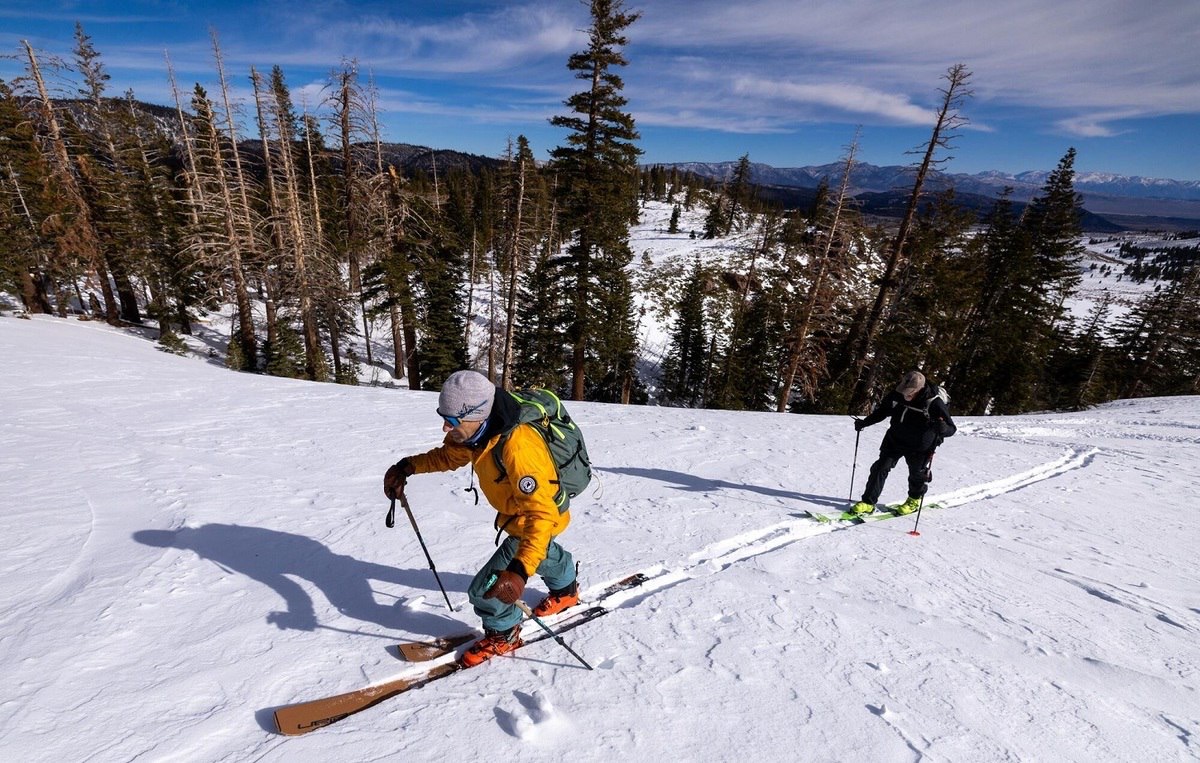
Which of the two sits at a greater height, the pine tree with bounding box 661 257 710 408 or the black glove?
the black glove

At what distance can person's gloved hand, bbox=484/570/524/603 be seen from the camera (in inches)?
120

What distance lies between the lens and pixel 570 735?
297 cm

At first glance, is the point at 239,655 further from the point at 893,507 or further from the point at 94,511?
the point at 893,507

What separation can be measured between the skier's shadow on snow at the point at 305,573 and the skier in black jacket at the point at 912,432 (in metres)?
5.62

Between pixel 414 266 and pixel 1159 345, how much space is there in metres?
46.2

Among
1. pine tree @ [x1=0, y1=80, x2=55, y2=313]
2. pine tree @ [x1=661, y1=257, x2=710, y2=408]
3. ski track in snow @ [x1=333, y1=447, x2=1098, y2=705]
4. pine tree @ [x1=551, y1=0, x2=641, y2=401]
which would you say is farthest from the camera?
pine tree @ [x1=661, y1=257, x2=710, y2=408]

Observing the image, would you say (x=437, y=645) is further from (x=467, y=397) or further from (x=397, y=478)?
(x=467, y=397)

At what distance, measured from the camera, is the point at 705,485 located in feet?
24.2

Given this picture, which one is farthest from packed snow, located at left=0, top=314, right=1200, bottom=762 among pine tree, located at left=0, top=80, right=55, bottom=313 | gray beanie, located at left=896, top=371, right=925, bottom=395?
pine tree, located at left=0, top=80, right=55, bottom=313

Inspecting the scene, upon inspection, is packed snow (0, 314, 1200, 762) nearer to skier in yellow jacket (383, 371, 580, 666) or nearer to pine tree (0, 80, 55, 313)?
skier in yellow jacket (383, 371, 580, 666)

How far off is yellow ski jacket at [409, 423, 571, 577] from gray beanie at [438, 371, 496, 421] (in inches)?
8.6

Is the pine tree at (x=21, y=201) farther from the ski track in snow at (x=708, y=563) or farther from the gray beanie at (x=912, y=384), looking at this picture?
the gray beanie at (x=912, y=384)

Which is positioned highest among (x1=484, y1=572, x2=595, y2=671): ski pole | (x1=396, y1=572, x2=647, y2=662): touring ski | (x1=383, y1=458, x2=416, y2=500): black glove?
(x1=383, y1=458, x2=416, y2=500): black glove

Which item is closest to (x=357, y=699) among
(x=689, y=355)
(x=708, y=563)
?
(x=708, y=563)
